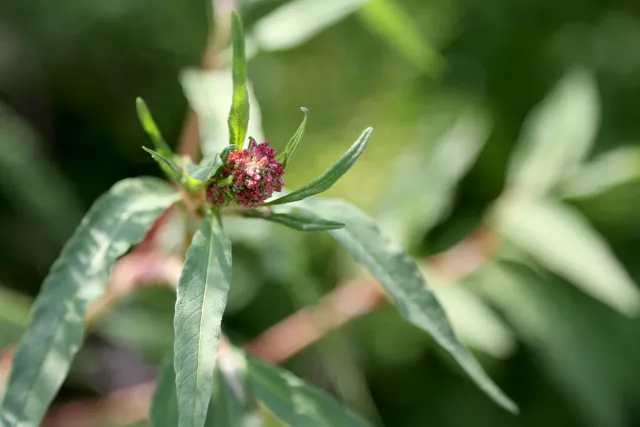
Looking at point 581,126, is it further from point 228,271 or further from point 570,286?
point 228,271

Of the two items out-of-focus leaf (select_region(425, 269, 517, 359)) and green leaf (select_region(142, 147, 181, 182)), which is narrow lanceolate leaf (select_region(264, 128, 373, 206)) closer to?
green leaf (select_region(142, 147, 181, 182))

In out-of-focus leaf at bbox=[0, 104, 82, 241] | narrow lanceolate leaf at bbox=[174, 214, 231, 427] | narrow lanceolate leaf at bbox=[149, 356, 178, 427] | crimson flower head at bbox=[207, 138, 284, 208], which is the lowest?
narrow lanceolate leaf at bbox=[174, 214, 231, 427]

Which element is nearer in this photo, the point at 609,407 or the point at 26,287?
the point at 609,407

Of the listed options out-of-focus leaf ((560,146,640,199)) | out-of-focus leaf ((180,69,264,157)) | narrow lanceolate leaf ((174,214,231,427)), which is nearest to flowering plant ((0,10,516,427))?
narrow lanceolate leaf ((174,214,231,427))

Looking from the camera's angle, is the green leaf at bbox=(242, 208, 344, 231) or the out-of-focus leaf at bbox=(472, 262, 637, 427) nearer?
the green leaf at bbox=(242, 208, 344, 231)

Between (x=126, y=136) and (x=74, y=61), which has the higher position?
(x=74, y=61)

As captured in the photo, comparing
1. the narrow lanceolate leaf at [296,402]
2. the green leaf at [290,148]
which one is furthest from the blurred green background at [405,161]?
the green leaf at [290,148]

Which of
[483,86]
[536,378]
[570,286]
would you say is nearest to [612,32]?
[483,86]
